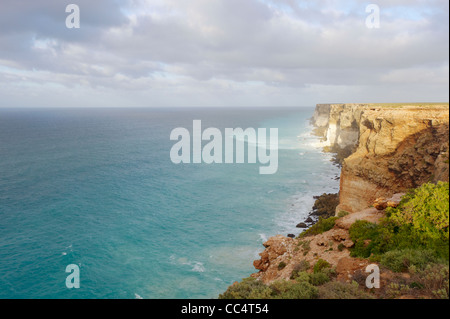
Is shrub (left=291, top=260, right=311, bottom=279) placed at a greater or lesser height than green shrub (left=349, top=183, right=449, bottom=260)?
lesser

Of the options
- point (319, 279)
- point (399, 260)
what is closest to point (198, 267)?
point (319, 279)

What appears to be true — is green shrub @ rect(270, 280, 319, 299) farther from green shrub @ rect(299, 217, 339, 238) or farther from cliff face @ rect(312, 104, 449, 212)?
cliff face @ rect(312, 104, 449, 212)

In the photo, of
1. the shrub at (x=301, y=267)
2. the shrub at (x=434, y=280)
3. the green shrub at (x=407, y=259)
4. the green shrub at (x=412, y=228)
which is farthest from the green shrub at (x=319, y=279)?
the shrub at (x=434, y=280)

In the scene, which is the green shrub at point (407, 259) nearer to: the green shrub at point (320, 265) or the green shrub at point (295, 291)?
the green shrub at point (320, 265)

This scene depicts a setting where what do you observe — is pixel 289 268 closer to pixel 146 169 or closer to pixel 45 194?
pixel 45 194

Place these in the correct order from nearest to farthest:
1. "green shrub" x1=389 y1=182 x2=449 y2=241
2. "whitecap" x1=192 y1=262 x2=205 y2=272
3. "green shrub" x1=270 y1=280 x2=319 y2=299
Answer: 1. "green shrub" x1=270 y1=280 x2=319 y2=299
2. "green shrub" x1=389 y1=182 x2=449 y2=241
3. "whitecap" x1=192 y1=262 x2=205 y2=272

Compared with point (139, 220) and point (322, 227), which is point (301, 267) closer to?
point (322, 227)

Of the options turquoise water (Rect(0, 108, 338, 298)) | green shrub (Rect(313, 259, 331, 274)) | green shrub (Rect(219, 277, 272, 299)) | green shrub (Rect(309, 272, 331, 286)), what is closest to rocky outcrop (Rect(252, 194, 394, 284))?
green shrub (Rect(313, 259, 331, 274))
